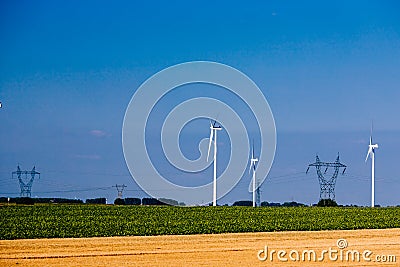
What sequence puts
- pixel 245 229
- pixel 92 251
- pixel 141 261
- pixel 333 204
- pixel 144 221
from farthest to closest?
pixel 333 204 → pixel 144 221 → pixel 245 229 → pixel 92 251 → pixel 141 261

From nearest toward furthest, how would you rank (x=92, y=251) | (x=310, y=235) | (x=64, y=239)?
(x=92, y=251) < (x=64, y=239) < (x=310, y=235)

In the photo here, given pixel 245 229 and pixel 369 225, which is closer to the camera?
pixel 245 229

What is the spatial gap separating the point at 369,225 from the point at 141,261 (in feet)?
90.1

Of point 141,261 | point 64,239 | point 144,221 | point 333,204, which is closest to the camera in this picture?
Answer: point 141,261

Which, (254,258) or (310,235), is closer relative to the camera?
(254,258)

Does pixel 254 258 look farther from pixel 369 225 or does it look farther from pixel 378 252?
pixel 369 225

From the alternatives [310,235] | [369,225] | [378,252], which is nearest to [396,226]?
[369,225]

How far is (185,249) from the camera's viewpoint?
32594 millimetres

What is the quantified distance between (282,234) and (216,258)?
1456cm

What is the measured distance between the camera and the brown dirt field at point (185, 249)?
2762cm

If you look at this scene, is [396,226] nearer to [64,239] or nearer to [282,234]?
[282,234]

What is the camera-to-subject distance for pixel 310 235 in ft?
140

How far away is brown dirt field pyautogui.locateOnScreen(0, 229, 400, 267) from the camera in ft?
90.6

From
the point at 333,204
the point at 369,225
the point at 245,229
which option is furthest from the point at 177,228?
the point at 333,204
